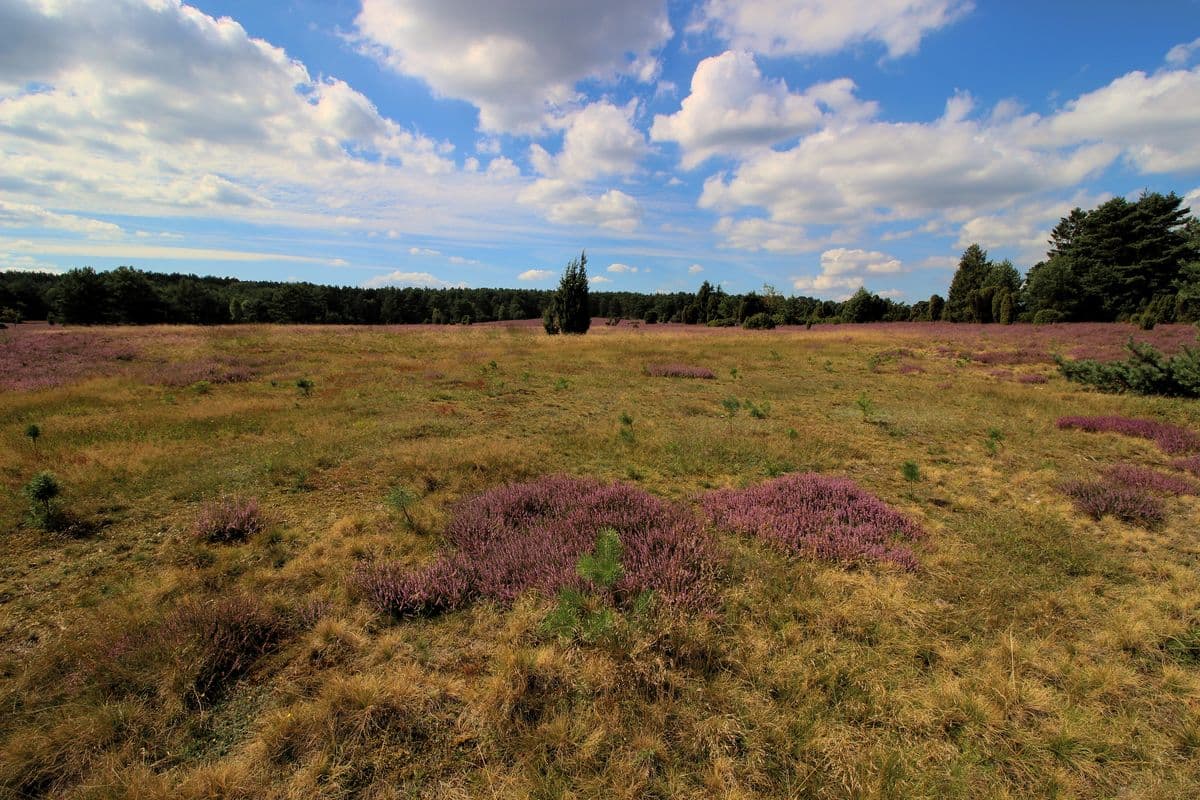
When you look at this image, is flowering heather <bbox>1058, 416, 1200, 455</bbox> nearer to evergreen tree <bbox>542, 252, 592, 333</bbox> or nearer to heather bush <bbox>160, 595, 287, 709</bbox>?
heather bush <bbox>160, 595, 287, 709</bbox>

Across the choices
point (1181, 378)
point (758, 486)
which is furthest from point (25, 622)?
point (1181, 378)

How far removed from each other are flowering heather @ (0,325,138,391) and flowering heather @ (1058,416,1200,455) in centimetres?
2990

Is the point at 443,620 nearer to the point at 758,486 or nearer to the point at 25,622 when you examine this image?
the point at 25,622

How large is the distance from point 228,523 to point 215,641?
279 centimetres

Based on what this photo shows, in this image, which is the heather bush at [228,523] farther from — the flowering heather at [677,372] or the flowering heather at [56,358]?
the flowering heather at [677,372]

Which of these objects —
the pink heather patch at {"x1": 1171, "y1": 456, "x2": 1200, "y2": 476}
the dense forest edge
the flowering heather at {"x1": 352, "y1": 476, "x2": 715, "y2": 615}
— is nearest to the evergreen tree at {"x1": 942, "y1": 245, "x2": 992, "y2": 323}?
the dense forest edge

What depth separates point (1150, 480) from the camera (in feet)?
25.1

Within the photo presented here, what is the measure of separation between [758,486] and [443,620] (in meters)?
5.16

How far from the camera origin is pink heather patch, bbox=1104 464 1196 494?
292 inches

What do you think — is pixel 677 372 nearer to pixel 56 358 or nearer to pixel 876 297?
pixel 56 358

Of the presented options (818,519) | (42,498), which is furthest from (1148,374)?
(42,498)

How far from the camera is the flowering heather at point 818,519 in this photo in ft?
17.7

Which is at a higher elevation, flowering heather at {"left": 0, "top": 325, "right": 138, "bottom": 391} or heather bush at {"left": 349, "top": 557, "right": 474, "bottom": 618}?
flowering heather at {"left": 0, "top": 325, "right": 138, "bottom": 391}

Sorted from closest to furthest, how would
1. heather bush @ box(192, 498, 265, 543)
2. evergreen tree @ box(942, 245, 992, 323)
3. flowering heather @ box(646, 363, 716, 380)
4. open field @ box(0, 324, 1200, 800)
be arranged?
open field @ box(0, 324, 1200, 800) → heather bush @ box(192, 498, 265, 543) → flowering heather @ box(646, 363, 716, 380) → evergreen tree @ box(942, 245, 992, 323)
